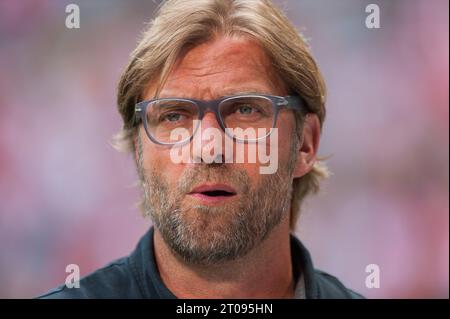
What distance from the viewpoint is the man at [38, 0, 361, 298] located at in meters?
2.36

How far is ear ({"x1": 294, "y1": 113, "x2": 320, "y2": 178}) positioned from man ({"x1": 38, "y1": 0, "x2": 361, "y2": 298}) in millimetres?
17

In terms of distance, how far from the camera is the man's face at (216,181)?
2348 millimetres

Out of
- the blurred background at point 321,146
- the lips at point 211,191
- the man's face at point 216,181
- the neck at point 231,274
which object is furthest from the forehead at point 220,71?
the blurred background at point 321,146

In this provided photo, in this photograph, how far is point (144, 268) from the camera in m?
2.56

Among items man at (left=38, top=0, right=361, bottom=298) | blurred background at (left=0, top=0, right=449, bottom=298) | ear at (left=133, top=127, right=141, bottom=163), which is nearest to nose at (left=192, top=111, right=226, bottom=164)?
man at (left=38, top=0, right=361, bottom=298)

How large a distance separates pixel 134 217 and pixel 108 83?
2.43ft

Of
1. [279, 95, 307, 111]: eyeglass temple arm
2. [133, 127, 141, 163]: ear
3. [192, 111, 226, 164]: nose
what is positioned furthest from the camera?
[133, 127, 141, 163]: ear

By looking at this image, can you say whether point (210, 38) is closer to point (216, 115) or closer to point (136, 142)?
point (216, 115)

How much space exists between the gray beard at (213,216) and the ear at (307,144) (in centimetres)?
23

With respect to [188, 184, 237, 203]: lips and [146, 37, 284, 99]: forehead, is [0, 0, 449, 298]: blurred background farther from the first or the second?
[188, 184, 237, 203]: lips

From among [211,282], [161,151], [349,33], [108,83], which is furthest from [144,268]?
[349,33]

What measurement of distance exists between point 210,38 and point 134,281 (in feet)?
2.71

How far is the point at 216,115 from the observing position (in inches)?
94.2

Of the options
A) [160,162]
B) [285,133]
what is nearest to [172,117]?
[160,162]
